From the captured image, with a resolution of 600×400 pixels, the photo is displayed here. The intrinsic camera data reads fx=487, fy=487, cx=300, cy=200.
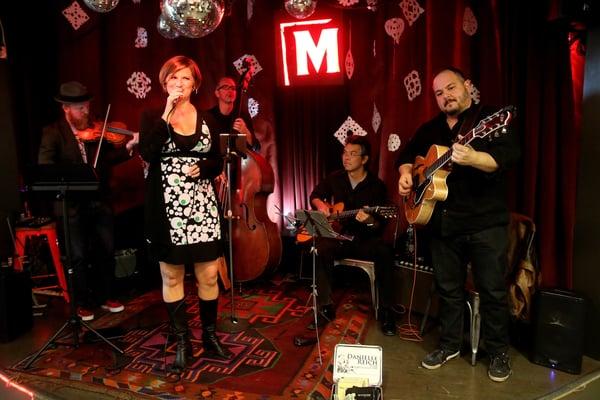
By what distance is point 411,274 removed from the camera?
378 centimetres

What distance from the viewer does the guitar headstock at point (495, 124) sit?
7.57 feet

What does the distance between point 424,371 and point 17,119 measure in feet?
14.1

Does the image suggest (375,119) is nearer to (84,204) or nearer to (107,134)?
(107,134)

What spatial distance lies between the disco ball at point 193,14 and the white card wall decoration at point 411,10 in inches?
76.2

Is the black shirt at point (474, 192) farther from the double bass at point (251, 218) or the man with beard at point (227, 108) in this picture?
the man with beard at point (227, 108)

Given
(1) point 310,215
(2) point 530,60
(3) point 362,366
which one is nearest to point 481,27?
(2) point 530,60

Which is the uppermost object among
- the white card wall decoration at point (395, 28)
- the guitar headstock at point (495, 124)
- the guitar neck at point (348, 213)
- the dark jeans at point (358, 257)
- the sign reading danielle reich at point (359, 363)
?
the white card wall decoration at point (395, 28)

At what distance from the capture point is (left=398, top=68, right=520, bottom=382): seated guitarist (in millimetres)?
2643

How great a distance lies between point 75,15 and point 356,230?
3600mm

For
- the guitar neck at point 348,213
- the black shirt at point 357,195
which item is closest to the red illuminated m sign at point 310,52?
the black shirt at point 357,195

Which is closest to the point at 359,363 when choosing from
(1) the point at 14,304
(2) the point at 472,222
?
(2) the point at 472,222

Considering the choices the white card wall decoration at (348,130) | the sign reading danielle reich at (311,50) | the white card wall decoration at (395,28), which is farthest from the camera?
the white card wall decoration at (348,130)

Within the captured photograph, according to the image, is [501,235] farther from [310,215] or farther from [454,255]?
[310,215]

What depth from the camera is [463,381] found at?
9.07 ft
